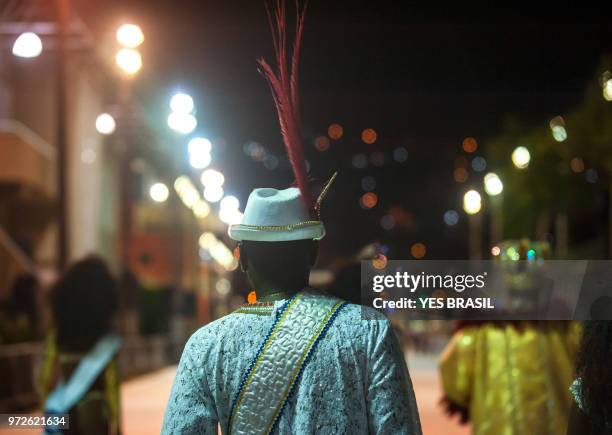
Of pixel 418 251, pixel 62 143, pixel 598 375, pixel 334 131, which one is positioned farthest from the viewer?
pixel 62 143

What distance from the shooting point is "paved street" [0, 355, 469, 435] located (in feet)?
43.7

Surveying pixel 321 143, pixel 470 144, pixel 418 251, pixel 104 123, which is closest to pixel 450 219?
pixel 470 144

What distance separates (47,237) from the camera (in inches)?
1233

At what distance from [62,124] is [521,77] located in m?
10.9

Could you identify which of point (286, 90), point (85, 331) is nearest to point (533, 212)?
point (85, 331)

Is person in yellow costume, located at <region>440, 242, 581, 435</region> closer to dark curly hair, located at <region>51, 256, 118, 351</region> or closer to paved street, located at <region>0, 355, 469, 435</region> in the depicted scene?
dark curly hair, located at <region>51, 256, 118, 351</region>

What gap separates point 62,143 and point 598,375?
44.6 ft

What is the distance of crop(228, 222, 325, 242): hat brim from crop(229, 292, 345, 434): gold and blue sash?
216 millimetres

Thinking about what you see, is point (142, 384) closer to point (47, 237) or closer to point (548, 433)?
point (47, 237)

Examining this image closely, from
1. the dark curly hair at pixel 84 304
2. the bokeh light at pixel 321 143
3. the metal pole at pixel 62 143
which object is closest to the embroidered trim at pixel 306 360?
the bokeh light at pixel 321 143

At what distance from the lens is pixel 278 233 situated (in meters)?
3.23

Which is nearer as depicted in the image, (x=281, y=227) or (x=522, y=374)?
(x=281, y=227)

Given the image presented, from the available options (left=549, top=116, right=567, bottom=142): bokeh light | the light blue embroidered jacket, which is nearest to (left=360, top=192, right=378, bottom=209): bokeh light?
the light blue embroidered jacket

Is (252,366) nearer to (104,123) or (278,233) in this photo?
(278,233)
